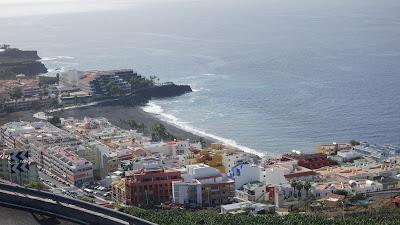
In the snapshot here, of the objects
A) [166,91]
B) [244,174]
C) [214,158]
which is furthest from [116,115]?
[244,174]

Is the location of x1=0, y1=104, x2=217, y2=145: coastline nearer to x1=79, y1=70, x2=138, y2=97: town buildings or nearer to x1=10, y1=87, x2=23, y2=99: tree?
x1=79, y1=70, x2=138, y2=97: town buildings

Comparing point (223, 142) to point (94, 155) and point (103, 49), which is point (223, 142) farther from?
point (103, 49)

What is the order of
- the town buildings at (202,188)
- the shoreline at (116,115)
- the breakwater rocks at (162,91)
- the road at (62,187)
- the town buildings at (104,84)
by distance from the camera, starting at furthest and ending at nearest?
the breakwater rocks at (162,91)
the town buildings at (104,84)
the shoreline at (116,115)
the road at (62,187)
the town buildings at (202,188)

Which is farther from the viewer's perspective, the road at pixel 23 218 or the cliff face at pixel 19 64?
the cliff face at pixel 19 64

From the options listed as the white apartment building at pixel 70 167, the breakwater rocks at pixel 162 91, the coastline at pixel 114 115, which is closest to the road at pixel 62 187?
the white apartment building at pixel 70 167

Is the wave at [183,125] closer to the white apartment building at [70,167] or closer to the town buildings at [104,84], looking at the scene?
the town buildings at [104,84]

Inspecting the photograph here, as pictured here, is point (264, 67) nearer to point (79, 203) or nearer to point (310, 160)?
point (310, 160)

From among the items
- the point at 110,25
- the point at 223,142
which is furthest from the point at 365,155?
the point at 110,25

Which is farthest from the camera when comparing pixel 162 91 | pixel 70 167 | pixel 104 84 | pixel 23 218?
pixel 162 91
